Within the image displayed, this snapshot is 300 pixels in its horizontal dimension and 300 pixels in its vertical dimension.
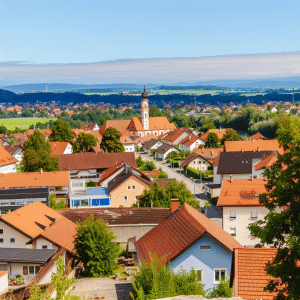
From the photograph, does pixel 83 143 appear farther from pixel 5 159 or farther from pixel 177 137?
pixel 177 137

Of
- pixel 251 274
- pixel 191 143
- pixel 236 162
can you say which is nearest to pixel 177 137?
pixel 191 143

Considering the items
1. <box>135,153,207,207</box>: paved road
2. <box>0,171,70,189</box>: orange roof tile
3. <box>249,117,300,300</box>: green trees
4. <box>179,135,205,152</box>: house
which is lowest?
<box>135,153,207,207</box>: paved road

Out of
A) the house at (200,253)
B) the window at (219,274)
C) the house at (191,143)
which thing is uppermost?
the house at (200,253)

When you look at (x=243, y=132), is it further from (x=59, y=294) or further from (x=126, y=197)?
(x=59, y=294)

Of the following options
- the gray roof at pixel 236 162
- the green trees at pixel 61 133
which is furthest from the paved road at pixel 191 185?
the green trees at pixel 61 133

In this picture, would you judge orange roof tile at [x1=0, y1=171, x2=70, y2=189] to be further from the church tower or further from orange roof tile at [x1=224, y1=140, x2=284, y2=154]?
the church tower

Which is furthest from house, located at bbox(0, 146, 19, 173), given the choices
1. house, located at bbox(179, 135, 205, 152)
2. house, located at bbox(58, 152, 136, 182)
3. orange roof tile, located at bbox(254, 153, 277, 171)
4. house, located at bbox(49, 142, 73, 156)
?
orange roof tile, located at bbox(254, 153, 277, 171)

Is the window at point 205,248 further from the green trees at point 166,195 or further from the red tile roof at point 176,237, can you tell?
the green trees at point 166,195
